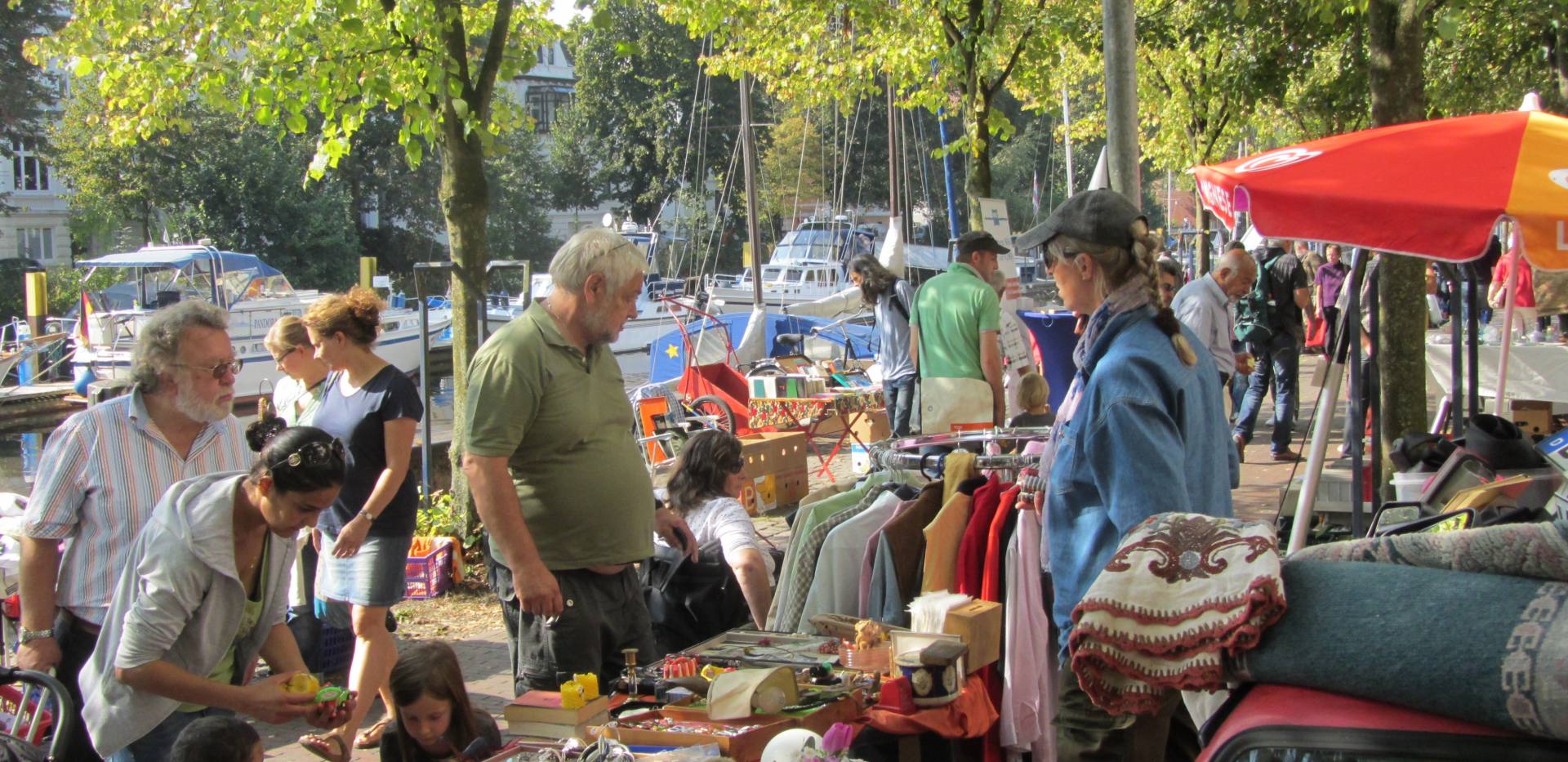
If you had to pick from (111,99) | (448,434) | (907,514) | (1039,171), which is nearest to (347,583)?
(907,514)

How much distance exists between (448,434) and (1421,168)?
1908 centimetres

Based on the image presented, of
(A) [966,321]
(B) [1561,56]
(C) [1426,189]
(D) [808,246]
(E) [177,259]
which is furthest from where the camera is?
(D) [808,246]

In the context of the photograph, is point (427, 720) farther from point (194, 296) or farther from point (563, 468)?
point (194, 296)

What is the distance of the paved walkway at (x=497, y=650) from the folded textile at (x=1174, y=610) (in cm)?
427

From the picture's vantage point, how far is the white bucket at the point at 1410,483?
19.1 feet

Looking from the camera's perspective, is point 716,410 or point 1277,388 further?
point 716,410

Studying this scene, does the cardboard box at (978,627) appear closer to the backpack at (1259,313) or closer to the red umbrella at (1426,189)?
the red umbrella at (1426,189)

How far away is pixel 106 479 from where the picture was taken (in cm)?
376

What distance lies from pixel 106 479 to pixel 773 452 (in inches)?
291

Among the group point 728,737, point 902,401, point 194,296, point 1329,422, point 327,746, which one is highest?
point 194,296

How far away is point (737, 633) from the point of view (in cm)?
409

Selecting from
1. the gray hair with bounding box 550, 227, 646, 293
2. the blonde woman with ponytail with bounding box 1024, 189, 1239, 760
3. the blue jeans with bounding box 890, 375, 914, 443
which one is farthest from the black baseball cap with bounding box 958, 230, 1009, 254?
the blonde woman with ponytail with bounding box 1024, 189, 1239, 760

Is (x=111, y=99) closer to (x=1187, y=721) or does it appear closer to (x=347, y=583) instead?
(x=347, y=583)

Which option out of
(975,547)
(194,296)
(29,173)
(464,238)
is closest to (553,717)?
(975,547)
